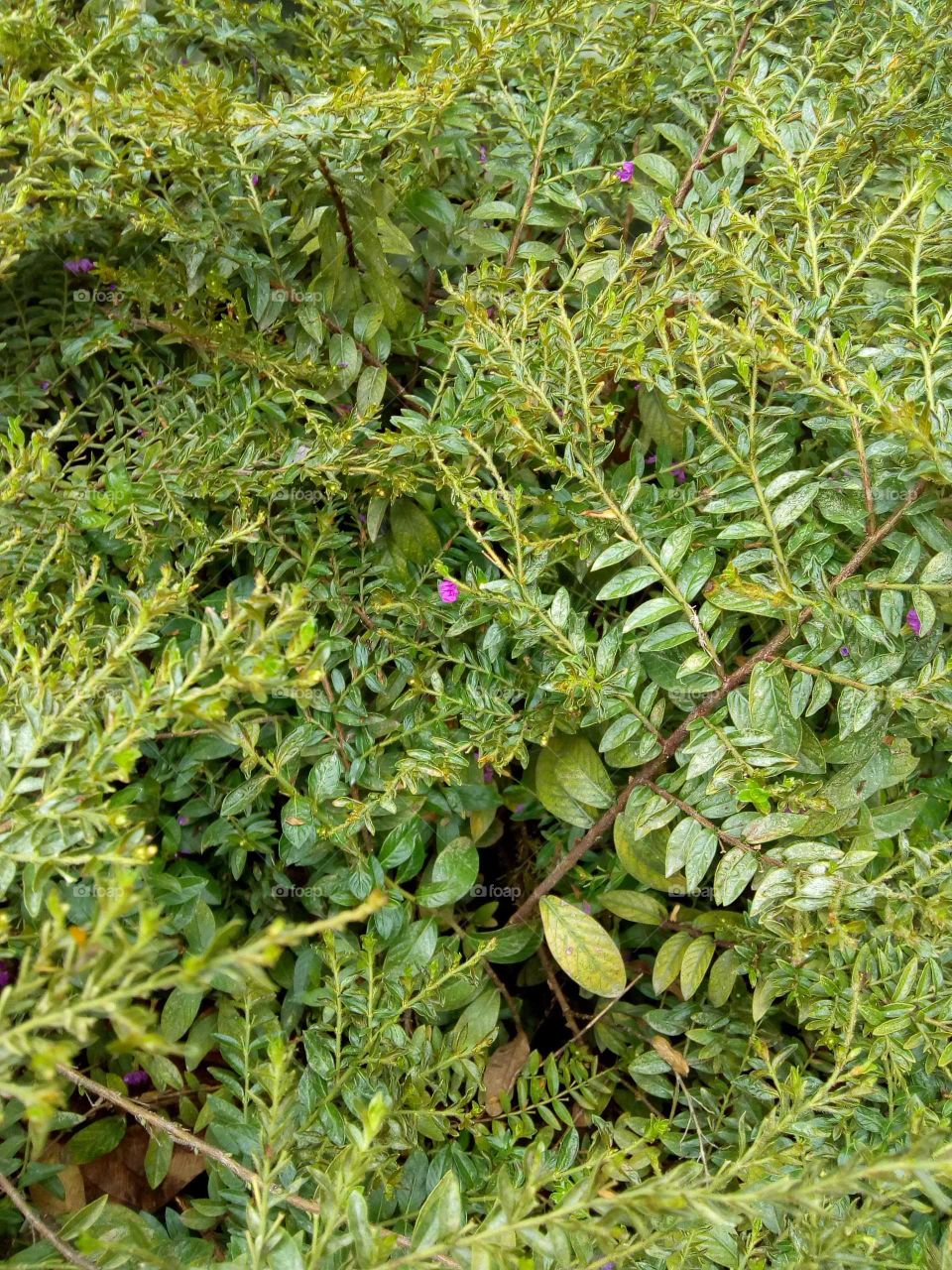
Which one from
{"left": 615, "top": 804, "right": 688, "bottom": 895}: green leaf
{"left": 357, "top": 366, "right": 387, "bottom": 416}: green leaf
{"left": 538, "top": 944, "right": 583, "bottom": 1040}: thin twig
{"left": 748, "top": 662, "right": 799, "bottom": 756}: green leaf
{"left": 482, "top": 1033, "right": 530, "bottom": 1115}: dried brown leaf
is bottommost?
{"left": 482, "top": 1033, "right": 530, "bottom": 1115}: dried brown leaf

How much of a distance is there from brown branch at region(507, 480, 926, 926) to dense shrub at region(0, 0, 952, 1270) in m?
0.01

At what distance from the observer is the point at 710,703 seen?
3.80 feet

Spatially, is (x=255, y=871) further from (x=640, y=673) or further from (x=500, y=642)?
(x=640, y=673)

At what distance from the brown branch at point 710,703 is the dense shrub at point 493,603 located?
0.01m

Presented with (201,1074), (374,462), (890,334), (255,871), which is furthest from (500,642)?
(201,1074)

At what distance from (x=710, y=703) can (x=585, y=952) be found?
37cm

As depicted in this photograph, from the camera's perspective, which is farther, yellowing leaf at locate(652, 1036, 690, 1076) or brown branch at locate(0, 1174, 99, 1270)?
yellowing leaf at locate(652, 1036, 690, 1076)

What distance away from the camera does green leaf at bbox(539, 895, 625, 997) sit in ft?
4.14

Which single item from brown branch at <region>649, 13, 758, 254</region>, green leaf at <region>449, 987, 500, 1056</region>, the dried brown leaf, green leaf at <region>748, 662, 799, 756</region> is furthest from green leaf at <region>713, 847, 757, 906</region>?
brown branch at <region>649, 13, 758, 254</region>

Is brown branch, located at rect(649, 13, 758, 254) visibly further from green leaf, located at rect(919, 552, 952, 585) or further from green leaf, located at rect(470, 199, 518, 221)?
green leaf, located at rect(919, 552, 952, 585)

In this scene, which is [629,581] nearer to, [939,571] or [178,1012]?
[939,571]

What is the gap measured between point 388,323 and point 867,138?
29.5 inches

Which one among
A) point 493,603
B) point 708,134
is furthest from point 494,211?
point 493,603

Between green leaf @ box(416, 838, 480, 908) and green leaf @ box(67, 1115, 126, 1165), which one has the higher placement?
green leaf @ box(416, 838, 480, 908)
